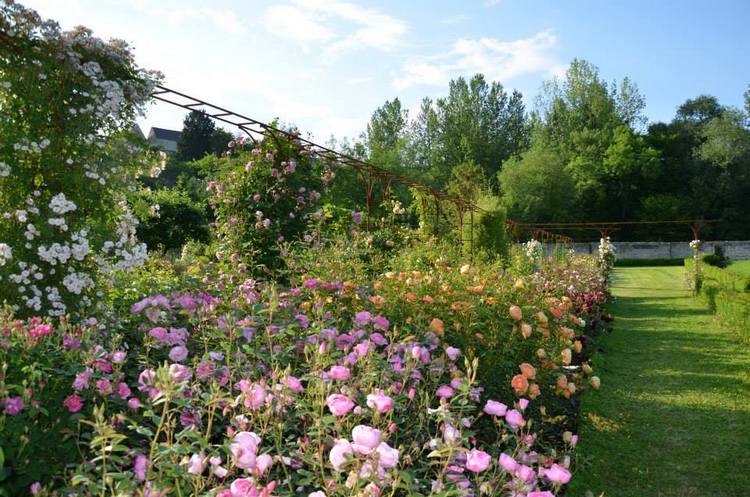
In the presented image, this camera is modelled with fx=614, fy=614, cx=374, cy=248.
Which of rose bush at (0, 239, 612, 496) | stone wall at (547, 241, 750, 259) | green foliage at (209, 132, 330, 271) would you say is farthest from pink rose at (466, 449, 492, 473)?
stone wall at (547, 241, 750, 259)

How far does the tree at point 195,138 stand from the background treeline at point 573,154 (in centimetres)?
6

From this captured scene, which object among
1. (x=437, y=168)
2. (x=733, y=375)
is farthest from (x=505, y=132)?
(x=733, y=375)

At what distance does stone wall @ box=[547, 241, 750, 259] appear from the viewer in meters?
28.8

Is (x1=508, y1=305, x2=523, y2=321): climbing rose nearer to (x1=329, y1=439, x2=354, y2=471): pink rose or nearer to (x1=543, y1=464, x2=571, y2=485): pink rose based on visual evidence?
(x1=543, y1=464, x2=571, y2=485): pink rose

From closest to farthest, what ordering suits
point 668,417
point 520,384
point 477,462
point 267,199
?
point 477,462, point 520,384, point 668,417, point 267,199

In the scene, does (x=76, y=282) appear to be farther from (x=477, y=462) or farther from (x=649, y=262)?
(x=649, y=262)

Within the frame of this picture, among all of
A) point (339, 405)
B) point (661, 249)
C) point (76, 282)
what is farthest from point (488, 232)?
point (661, 249)

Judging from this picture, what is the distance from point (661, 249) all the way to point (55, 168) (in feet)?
101

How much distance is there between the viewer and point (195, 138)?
38.1 m

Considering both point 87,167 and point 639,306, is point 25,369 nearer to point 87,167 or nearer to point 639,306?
point 87,167

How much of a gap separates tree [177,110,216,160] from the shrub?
1403 inches

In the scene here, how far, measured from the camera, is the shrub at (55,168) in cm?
349

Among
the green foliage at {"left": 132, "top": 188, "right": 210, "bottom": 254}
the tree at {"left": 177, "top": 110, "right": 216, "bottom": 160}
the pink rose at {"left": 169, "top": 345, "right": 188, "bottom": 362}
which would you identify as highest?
the tree at {"left": 177, "top": 110, "right": 216, "bottom": 160}

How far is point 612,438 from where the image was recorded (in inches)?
189
